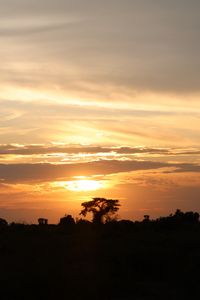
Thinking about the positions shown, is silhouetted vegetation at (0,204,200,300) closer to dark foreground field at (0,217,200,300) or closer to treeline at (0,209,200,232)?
dark foreground field at (0,217,200,300)

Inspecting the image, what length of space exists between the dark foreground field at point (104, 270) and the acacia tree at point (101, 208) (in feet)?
167

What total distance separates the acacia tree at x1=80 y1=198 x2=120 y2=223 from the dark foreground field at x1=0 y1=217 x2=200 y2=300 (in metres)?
50.9

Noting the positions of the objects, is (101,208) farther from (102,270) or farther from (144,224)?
(102,270)

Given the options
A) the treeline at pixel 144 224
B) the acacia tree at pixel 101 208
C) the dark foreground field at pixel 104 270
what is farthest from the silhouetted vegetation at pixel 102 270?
the acacia tree at pixel 101 208

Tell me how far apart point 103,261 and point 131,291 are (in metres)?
4.24

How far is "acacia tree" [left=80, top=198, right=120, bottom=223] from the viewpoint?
83062 millimetres

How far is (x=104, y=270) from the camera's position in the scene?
73.3 ft

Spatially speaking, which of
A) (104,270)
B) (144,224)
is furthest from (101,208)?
(104,270)

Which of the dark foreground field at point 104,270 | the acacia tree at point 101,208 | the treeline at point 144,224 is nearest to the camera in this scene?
the dark foreground field at point 104,270

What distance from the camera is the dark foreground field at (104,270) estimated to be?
62.8 ft

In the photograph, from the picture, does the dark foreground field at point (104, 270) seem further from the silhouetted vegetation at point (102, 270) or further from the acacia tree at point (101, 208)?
the acacia tree at point (101, 208)

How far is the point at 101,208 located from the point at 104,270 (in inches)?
2551

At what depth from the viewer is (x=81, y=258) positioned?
86.7 ft

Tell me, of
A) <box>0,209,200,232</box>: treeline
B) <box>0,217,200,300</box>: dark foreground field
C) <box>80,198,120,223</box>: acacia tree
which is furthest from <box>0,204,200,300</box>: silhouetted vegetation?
<box>80,198,120,223</box>: acacia tree
